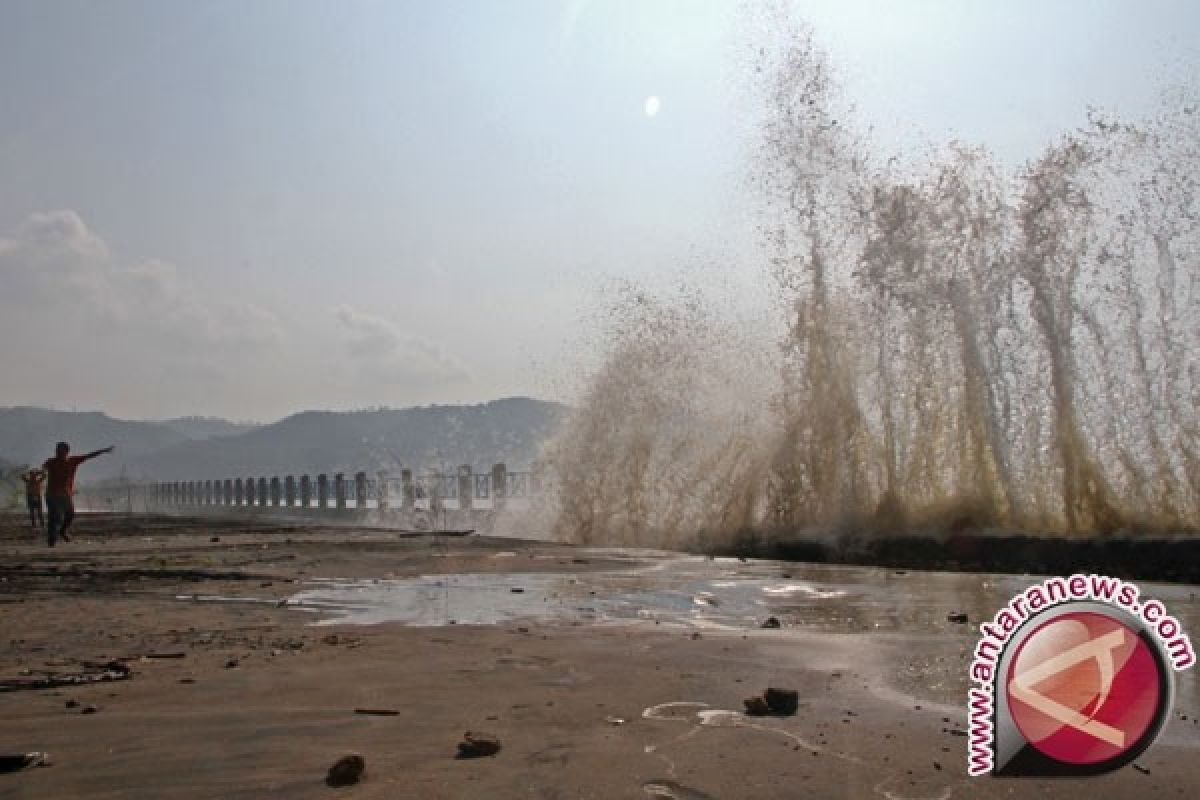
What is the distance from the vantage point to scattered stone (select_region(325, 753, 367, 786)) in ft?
10.5

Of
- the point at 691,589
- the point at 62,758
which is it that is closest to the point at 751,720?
the point at 62,758

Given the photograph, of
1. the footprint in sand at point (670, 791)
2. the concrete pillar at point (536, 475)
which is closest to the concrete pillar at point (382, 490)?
the concrete pillar at point (536, 475)

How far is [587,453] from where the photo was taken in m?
23.7

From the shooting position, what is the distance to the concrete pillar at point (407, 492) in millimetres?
37750

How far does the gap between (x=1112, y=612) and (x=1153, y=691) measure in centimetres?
17

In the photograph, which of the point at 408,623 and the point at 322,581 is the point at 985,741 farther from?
the point at 322,581

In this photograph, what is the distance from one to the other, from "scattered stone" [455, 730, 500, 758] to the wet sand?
0.05 metres

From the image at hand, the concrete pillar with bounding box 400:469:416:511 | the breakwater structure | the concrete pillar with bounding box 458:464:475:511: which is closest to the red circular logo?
the breakwater structure

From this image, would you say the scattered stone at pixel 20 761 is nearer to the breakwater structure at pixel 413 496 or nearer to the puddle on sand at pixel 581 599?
the puddle on sand at pixel 581 599

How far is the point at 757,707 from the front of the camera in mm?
4145

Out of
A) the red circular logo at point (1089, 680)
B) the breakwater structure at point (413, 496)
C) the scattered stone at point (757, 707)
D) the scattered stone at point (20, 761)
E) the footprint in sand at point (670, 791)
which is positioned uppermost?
the breakwater structure at point (413, 496)

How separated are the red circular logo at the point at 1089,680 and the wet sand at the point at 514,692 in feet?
3.42

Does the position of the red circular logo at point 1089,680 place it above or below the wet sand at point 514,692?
above

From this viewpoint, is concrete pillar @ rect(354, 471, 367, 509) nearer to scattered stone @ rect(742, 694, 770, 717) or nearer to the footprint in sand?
scattered stone @ rect(742, 694, 770, 717)
